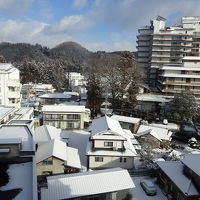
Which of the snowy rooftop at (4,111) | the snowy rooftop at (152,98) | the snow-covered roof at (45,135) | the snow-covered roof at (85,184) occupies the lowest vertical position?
the snow-covered roof at (85,184)

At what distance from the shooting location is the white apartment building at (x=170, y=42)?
4703cm

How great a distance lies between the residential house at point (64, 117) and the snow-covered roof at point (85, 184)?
13.4 meters

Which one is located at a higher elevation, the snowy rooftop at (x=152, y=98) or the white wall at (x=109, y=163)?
the snowy rooftop at (x=152, y=98)

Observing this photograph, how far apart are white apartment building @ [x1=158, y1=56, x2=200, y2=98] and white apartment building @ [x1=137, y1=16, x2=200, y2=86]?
866 cm

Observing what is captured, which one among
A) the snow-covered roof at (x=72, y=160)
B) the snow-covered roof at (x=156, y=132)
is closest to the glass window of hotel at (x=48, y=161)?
the snow-covered roof at (x=72, y=160)

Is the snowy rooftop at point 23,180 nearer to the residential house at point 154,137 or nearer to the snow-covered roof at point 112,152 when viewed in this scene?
the snow-covered roof at point 112,152

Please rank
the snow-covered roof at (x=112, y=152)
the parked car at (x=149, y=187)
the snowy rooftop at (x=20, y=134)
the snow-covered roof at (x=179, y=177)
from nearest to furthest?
the snowy rooftop at (x=20, y=134), the snow-covered roof at (x=179, y=177), the parked car at (x=149, y=187), the snow-covered roof at (x=112, y=152)

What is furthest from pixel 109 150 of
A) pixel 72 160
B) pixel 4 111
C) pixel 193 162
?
pixel 4 111

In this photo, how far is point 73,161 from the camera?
17.7 meters

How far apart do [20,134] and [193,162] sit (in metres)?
10.8

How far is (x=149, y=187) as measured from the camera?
1612 cm

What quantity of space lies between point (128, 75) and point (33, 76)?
30.7m

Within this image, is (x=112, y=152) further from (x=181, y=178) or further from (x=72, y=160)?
(x=181, y=178)

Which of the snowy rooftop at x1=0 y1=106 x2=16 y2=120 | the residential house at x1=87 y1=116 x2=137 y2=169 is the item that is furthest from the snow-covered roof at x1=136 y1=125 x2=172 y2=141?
the snowy rooftop at x1=0 y1=106 x2=16 y2=120
